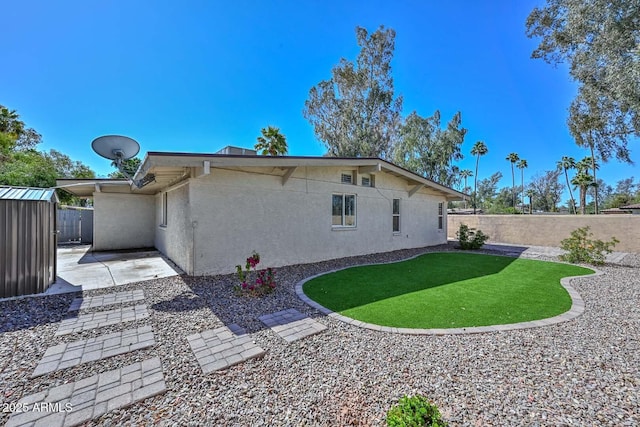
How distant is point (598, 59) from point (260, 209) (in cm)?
1502

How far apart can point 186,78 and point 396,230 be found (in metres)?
11.4

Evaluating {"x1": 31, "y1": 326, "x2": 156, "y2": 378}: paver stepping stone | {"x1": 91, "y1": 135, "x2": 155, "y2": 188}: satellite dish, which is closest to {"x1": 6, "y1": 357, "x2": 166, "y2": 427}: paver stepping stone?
{"x1": 31, "y1": 326, "x2": 156, "y2": 378}: paver stepping stone

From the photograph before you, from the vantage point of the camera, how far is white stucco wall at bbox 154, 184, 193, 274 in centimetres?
653

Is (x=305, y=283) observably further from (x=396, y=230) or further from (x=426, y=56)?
(x=426, y=56)

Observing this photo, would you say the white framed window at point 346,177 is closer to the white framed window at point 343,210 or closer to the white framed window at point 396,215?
the white framed window at point 343,210

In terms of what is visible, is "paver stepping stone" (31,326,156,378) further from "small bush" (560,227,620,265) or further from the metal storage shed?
"small bush" (560,227,620,265)

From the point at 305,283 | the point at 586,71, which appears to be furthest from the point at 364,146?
the point at 305,283

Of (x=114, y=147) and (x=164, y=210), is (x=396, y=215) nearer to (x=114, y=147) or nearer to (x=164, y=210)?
(x=164, y=210)

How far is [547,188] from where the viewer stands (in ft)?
156

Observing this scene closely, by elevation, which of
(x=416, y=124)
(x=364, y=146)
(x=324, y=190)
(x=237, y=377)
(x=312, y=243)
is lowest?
(x=237, y=377)

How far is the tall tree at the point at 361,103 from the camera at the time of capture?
19.9m

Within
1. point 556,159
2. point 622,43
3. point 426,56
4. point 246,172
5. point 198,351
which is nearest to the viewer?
point 198,351

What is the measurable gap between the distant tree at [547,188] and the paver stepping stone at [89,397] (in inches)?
2417

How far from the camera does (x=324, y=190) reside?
9.03 m
